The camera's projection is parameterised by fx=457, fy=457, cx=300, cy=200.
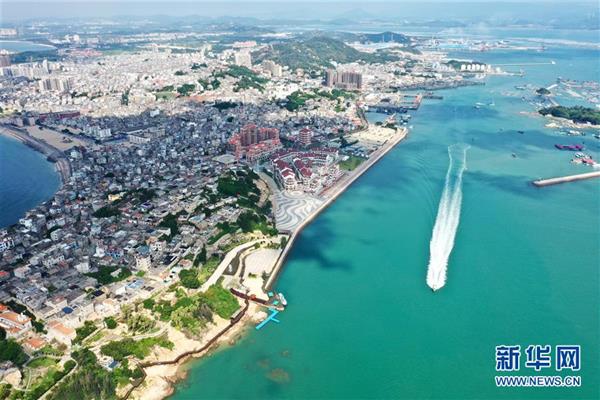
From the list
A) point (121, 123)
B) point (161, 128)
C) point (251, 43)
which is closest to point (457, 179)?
point (161, 128)

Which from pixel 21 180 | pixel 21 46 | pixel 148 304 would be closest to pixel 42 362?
pixel 148 304

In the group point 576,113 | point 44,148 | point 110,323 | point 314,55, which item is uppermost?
point 314,55

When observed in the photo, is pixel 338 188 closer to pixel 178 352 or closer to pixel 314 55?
pixel 178 352

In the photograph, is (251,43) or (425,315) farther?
(251,43)

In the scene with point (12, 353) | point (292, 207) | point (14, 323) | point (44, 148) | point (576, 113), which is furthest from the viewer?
point (576, 113)

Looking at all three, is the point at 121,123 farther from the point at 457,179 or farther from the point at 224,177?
the point at 457,179

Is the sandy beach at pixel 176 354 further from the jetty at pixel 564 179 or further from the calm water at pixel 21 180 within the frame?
the jetty at pixel 564 179

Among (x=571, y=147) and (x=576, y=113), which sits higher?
(x=576, y=113)
